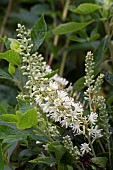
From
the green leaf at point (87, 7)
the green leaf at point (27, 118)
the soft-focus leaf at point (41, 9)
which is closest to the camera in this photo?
the green leaf at point (27, 118)

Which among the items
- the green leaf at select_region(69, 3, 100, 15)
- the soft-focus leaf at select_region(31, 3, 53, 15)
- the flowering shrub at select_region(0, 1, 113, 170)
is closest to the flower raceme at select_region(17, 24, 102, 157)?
the flowering shrub at select_region(0, 1, 113, 170)

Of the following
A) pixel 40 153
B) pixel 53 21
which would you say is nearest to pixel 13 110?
pixel 40 153

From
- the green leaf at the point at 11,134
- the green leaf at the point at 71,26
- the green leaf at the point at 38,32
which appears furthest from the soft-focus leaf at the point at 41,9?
the green leaf at the point at 11,134

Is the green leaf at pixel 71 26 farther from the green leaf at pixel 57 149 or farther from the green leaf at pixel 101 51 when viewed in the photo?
the green leaf at pixel 57 149

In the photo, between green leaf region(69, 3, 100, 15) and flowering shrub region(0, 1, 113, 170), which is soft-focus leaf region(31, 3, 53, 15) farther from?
flowering shrub region(0, 1, 113, 170)

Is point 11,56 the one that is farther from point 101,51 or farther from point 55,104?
point 101,51
